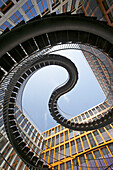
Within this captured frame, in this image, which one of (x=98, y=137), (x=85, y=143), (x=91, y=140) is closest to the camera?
(x=98, y=137)

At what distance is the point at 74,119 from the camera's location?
42.0 metres

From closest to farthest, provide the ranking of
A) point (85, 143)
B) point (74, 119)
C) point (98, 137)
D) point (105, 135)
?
point (105, 135)
point (98, 137)
point (85, 143)
point (74, 119)

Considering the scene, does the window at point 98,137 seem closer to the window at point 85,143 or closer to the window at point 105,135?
the window at point 105,135

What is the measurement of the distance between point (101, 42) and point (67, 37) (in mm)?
2607

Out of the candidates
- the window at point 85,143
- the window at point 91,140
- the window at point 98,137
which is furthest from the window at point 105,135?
the window at point 85,143

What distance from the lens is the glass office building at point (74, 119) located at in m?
10.2

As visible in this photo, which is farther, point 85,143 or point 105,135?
point 85,143

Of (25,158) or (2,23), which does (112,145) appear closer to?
(25,158)

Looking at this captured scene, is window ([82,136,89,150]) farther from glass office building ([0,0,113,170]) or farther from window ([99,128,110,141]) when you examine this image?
window ([99,128,110,141])

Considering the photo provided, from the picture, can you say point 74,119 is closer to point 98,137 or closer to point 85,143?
point 85,143

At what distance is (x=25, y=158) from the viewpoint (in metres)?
9.42

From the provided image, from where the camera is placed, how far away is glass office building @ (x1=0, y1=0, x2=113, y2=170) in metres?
10.2

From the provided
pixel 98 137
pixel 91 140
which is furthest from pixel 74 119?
pixel 98 137

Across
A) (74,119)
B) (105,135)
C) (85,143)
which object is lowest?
(74,119)
